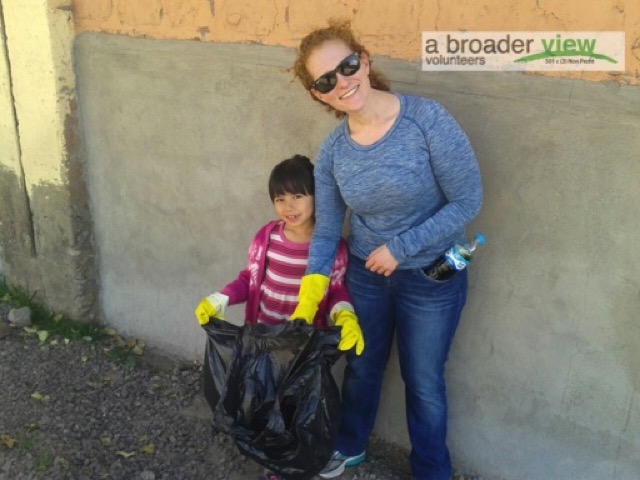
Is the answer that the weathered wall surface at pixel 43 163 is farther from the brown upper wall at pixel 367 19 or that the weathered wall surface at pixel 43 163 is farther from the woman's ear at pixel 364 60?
the woman's ear at pixel 364 60

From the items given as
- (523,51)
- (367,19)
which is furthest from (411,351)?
(367,19)

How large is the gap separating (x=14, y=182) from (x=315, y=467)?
2676 millimetres

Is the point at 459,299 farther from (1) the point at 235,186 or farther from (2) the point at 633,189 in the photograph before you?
(1) the point at 235,186

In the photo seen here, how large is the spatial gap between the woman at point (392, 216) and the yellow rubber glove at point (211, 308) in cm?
35

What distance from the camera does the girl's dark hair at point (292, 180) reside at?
2725 mm

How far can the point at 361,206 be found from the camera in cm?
250

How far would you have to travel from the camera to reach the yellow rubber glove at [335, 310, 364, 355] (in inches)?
102

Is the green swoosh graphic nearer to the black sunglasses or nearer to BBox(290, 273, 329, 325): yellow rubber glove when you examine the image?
the black sunglasses

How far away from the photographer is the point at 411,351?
2.71 m

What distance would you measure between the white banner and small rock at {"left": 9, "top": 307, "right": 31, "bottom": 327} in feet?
9.97

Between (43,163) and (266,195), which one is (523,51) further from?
(43,163)

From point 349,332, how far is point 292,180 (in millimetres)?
629

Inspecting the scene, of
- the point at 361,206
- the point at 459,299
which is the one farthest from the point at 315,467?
the point at 361,206

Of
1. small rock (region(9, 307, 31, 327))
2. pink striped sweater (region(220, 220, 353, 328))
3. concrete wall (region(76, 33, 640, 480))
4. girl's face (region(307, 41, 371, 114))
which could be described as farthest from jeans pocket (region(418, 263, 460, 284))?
small rock (region(9, 307, 31, 327))
